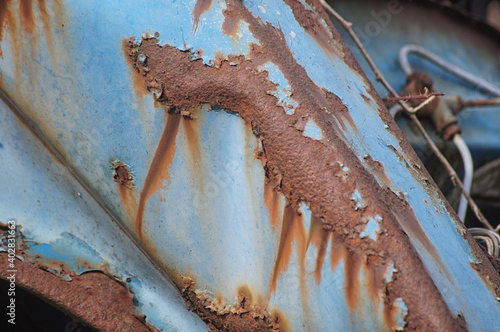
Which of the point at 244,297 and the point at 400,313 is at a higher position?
the point at 244,297

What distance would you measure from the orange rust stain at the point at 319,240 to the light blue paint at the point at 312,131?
0.44 ft

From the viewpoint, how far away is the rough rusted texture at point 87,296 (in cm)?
74

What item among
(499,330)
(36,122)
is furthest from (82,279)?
(499,330)

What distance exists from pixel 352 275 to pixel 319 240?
0.24 feet

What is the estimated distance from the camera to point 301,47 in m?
0.84

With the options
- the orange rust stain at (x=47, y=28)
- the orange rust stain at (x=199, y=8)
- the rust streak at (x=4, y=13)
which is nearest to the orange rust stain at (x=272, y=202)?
the orange rust stain at (x=199, y=8)

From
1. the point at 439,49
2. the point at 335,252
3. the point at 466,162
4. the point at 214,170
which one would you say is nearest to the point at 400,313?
the point at 335,252

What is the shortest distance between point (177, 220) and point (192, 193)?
6cm

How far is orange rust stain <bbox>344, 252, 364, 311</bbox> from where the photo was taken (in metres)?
0.65

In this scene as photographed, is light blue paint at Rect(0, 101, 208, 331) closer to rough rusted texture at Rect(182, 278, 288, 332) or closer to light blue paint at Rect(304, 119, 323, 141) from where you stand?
rough rusted texture at Rect(182, 278, 288, 332)

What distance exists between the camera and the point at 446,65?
1881 millimetres

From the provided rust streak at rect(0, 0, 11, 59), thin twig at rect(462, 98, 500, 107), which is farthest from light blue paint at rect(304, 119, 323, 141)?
thin twig at rect(462, 98, 500, 107)

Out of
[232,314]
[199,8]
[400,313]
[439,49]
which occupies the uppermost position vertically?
[199,8]

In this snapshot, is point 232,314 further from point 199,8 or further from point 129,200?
point 199,8
